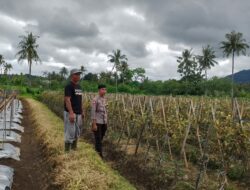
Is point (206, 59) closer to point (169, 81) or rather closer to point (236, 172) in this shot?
point (169, 81)

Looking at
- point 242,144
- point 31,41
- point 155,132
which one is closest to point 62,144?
point 155,132

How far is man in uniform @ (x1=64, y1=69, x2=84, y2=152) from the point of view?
8.84 meters

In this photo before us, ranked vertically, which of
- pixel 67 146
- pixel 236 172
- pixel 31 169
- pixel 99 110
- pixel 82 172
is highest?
pixel 99 110

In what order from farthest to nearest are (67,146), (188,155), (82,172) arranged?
(188,155), (67,146), (82,172)

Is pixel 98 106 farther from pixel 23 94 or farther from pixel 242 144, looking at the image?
pixel 23 94

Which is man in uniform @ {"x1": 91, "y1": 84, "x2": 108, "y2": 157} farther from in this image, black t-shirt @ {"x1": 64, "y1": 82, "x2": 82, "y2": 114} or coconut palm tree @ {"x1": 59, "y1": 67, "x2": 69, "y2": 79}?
coconut palm tree @ {"x1": 59, "y1": 67, "x2": 69, "y2": 79}

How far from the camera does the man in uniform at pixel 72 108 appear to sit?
884 cm

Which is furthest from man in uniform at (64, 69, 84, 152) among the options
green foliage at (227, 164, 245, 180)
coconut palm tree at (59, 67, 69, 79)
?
coconut palm tree at (59, 67, 69, 79)

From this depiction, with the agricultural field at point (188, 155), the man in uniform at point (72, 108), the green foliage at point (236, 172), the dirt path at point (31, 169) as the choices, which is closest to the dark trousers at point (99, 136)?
the agricultural field at point (188, 155)

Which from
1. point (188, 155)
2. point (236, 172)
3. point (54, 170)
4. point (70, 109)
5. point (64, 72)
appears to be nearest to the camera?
point (54, 170)

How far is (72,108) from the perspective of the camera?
A: 29.6 feet

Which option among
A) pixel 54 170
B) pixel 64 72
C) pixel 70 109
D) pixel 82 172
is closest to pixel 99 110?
pixel 70 109

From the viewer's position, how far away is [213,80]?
55844mm

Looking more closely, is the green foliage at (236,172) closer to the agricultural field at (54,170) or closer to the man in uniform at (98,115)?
the agricultural field at (54,170)
